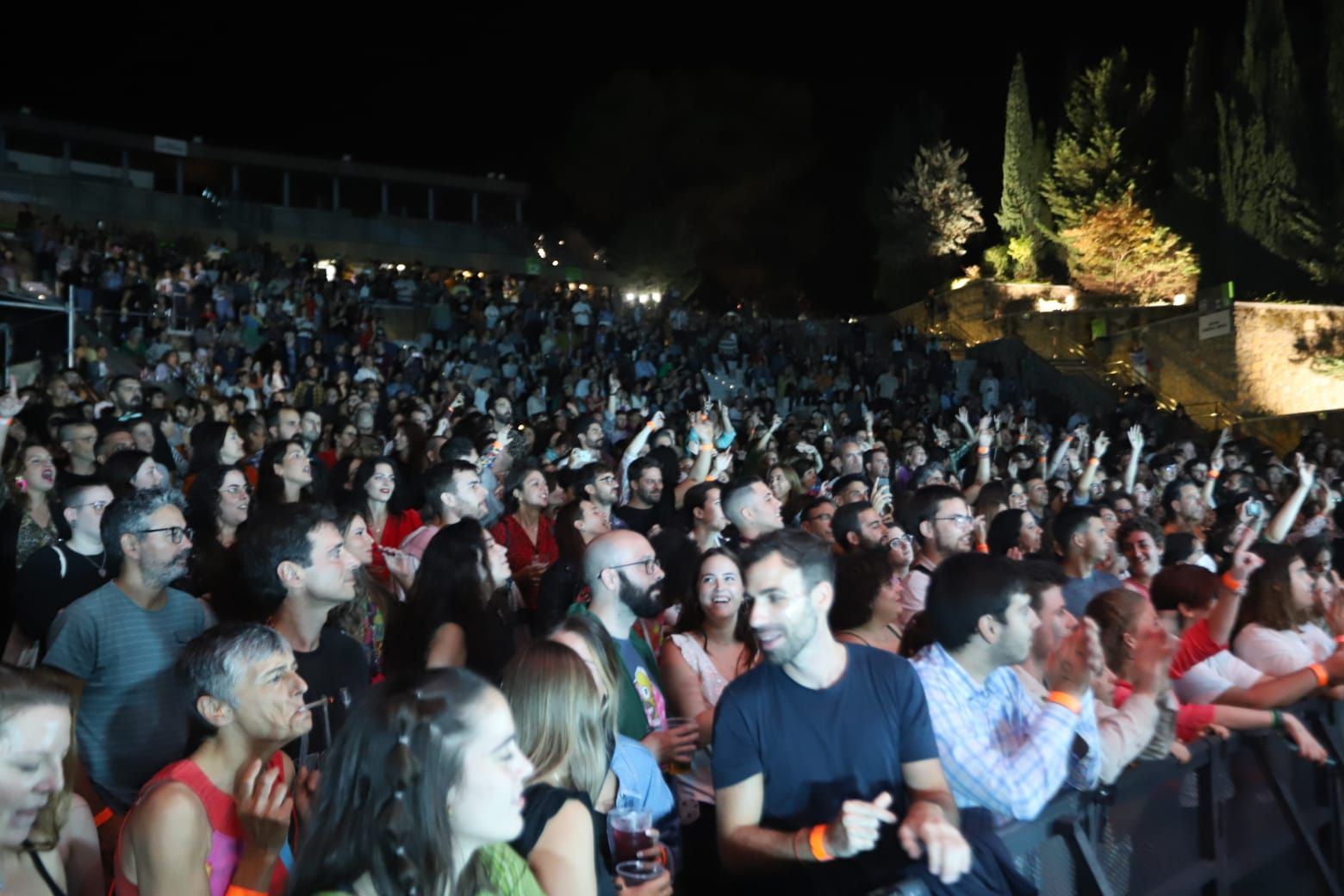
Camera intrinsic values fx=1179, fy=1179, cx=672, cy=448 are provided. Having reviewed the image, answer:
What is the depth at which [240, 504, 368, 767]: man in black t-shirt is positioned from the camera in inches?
155

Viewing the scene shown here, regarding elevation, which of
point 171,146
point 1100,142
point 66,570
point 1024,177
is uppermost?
point 171,146

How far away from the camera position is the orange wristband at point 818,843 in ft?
8.95

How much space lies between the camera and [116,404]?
9438 millimetres

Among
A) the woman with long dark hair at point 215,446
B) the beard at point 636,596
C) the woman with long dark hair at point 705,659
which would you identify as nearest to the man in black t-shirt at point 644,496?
the woman with long dark hair at point 215,446

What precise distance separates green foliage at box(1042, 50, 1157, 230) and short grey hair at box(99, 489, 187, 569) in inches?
A: 1316

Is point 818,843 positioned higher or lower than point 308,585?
lower

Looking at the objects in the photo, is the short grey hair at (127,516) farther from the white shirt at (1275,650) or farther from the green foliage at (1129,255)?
the green foliage at (1129,255)

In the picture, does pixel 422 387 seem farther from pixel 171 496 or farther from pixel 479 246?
pixel 479 246

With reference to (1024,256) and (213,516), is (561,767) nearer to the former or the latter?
(213,516)

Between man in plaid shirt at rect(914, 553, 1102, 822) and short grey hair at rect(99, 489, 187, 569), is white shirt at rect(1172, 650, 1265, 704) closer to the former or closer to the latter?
man in plaid shirt at rect(914, 553, 1102, 822)

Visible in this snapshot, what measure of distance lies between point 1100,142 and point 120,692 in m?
35.1

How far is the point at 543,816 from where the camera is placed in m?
2.67

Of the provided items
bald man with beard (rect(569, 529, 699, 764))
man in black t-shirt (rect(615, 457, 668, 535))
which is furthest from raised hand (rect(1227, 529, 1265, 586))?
man in black t-shirt (rect(615, 457, 668, 535))

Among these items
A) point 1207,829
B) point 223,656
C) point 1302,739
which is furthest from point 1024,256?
point 223,656
